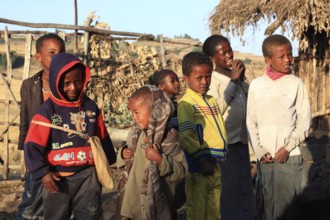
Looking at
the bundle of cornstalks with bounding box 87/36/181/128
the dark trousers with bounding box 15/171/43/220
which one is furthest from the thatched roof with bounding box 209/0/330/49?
the dark trousers with bounding box 15/171/43/220

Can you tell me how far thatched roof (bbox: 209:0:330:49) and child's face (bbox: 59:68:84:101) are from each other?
6445mm

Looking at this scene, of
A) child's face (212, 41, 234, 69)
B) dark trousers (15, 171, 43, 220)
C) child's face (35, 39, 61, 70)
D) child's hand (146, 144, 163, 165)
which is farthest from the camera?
child's face (212, 41, 234, 69)

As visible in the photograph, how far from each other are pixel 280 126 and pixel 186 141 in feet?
2.50

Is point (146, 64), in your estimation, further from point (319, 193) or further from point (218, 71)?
point (319, 193)

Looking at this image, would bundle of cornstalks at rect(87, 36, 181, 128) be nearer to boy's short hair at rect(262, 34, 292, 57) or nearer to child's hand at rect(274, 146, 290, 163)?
boy's short hair at rect(262, 34, 292, 57)

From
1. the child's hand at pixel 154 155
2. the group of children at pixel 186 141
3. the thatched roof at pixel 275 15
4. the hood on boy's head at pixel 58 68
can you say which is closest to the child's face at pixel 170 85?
the group of children at pixel 186 141

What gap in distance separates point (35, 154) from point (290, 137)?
194cm

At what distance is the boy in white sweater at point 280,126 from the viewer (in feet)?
14.8

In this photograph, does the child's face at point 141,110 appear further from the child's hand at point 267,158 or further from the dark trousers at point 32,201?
the dark trousers at point 32,201

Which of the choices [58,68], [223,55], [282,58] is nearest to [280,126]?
[282,58]

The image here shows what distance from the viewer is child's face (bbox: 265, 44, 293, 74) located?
458cm

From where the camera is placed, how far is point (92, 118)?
432 centimetres

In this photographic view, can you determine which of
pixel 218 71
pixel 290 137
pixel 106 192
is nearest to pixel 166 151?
pixel 290 137

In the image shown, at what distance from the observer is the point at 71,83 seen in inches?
161
